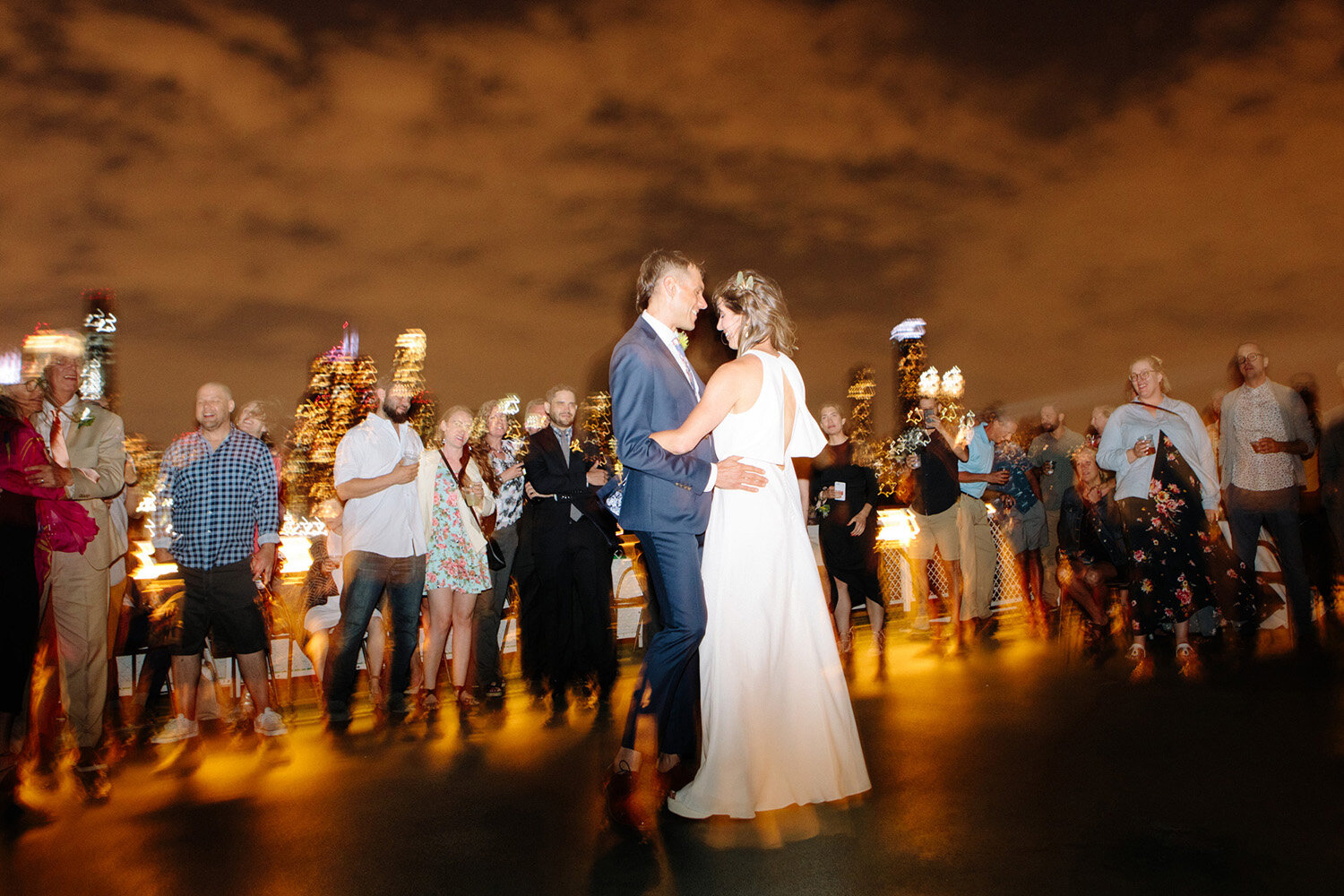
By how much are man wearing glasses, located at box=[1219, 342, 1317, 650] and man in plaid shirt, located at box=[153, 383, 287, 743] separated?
6.66 meters

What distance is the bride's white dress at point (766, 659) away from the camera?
3176 millimetres

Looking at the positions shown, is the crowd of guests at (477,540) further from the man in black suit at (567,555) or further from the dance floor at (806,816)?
A: the dance floor at (806,816)

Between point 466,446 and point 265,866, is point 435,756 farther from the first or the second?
point 466,446

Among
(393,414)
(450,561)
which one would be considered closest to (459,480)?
(450,561)

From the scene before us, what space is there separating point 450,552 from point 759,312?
3065 mm

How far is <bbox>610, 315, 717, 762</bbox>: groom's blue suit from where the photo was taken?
3309 mm

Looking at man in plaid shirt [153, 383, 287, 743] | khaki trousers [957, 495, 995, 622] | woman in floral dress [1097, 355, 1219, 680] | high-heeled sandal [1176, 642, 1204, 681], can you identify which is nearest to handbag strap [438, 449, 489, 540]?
man in plaid shirt [153, 383, 287, 743]

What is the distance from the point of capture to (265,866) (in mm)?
2979

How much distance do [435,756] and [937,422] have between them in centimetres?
489

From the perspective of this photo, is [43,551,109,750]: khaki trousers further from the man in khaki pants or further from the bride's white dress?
the bride's white dress

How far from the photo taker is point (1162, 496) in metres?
6.13

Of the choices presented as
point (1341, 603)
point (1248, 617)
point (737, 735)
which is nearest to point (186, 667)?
point (737, 735)

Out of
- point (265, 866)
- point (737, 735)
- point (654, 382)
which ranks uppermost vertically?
point (654, 382)

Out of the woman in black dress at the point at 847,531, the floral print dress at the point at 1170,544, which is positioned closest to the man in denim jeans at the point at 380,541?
the woman in black dress at the point at 847,531
